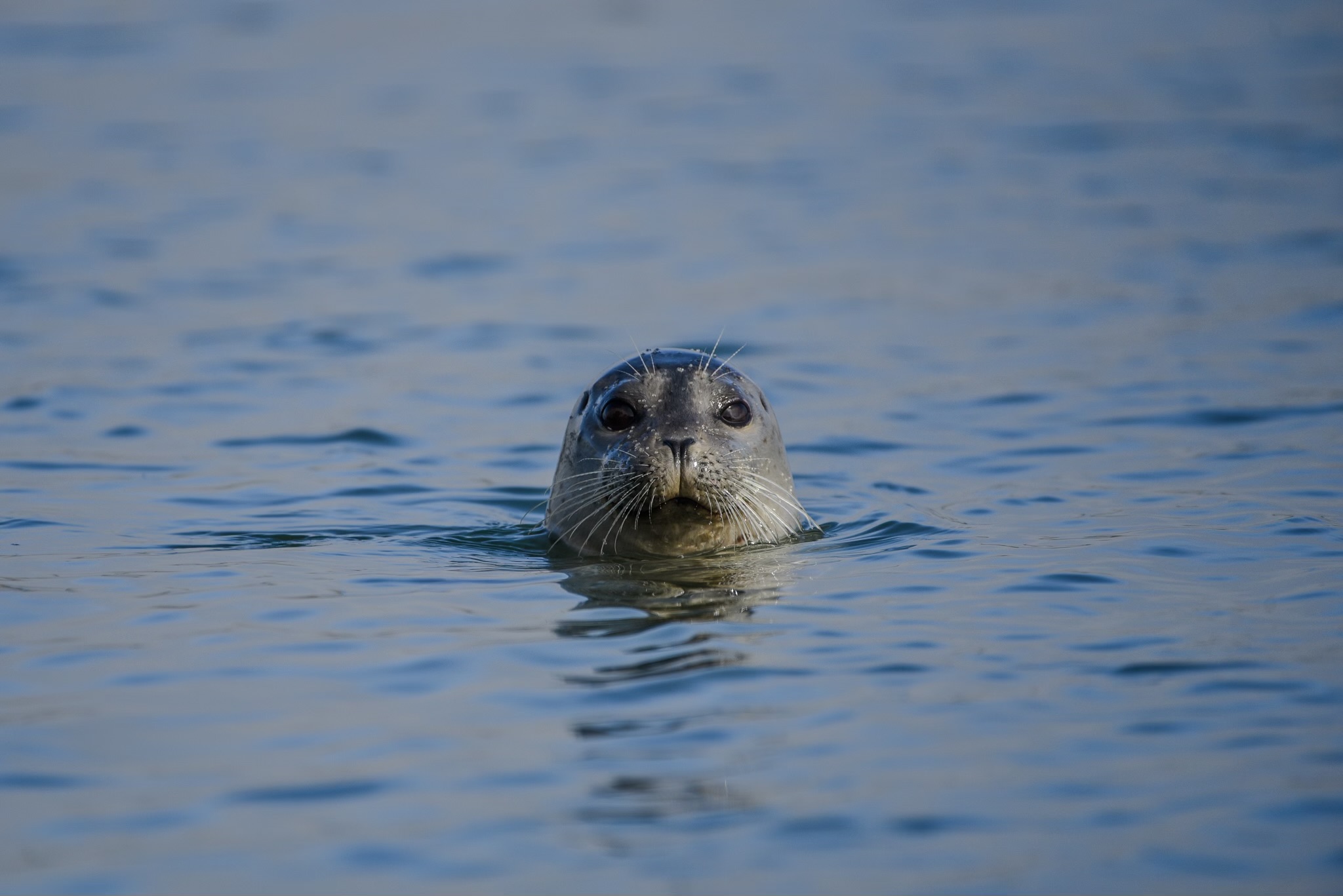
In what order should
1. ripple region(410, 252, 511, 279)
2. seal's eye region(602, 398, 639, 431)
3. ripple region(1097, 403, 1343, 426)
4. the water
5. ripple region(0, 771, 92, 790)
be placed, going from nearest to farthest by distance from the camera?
1. the water
2. ripple region(0, 771, 92, 790)
3. seal's eye region(602, 398, 639, 431)
4. ripple region(1097, 403, 1343, 426)
5. ripple region(410, 252, 511, 279)

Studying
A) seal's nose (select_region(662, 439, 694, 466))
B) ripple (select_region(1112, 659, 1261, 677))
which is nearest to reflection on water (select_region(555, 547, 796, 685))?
seal's nose (select_region(662, 439, 694, 466))

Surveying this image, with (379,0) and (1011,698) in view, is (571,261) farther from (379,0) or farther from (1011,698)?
(379,0)

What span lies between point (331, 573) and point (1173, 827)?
4.22 m

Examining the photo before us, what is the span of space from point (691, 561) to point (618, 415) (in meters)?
0.72

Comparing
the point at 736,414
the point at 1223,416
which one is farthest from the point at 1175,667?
the point at 1223,416

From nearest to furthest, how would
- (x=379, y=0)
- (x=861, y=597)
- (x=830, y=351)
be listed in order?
(x=861, y=597), (x=830, y=351), (x=379, y=0)

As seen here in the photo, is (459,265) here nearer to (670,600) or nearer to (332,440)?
(332,440)

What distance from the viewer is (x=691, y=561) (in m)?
8.27

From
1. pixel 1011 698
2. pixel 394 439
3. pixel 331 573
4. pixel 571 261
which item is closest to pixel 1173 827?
pixel 1011 698

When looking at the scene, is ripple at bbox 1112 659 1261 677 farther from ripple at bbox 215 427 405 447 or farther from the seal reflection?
ripple at bbox 215 427 405 447

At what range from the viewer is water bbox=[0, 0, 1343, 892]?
5172 mm

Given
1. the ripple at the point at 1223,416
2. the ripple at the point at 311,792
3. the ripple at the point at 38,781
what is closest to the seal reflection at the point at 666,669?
the ripple at the point at 311,792

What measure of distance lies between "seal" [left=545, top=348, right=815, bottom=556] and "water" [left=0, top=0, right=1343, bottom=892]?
28cm

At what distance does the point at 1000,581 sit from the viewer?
25.3 ft
